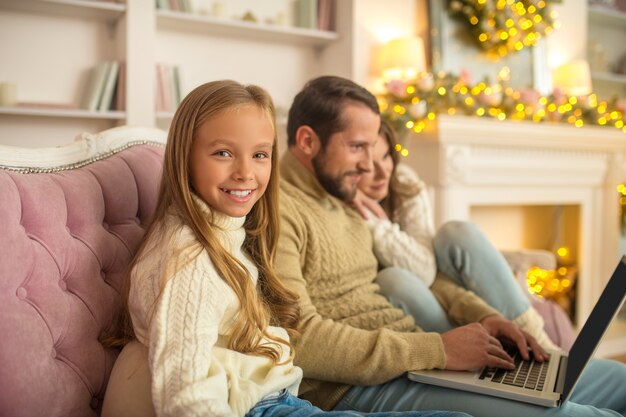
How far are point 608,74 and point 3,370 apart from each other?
4.76m

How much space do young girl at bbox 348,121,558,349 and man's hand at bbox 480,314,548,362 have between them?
0.45 ft

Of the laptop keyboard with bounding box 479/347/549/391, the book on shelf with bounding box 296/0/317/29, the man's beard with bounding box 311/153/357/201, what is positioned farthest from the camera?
the book on shelf with bounding box 296/0/317/29

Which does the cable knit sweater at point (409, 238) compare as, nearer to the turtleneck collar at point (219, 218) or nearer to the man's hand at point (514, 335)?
the man's hand at point (514, 335)

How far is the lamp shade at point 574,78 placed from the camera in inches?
161

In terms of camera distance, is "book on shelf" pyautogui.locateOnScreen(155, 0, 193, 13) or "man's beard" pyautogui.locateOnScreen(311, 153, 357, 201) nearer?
"man's beard" pyautogui.locateOnScreen(311, 153, 357, 201)

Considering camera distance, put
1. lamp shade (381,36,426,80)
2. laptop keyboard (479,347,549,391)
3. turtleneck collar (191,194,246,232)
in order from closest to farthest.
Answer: turtleneck collar (191,194,246,232) < laptop keyboard (479,347,549,391) < lamp shade (381,36,426,80)

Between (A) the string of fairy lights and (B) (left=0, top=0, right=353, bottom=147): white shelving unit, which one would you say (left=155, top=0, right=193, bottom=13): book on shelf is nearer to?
(B) (left=0, top=0, right=353, bottom=147): white shelving unit

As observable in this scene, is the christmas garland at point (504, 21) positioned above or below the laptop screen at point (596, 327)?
above

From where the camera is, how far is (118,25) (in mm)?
3225

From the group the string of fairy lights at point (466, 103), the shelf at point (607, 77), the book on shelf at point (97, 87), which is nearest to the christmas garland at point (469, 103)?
the string of fairy lights at point (466, 103)

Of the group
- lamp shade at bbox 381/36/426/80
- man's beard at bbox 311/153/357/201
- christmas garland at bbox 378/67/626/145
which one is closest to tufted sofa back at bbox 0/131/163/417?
man's beard at bbox 311/153/357/201

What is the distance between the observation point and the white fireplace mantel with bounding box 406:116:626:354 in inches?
130

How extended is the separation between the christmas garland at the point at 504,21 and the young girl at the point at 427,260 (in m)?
2.19

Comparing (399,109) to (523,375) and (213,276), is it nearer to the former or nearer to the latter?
(523,375)
